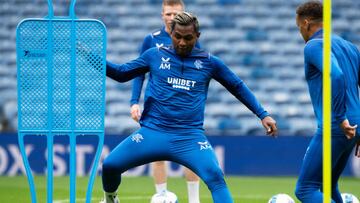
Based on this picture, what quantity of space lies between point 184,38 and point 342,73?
1.46 meters

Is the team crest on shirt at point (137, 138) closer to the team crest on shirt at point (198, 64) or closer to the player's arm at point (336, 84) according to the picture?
the team crest on shirt at point (198, 64)

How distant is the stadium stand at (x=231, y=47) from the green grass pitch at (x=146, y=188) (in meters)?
2.30

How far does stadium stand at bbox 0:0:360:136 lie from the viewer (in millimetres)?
17094

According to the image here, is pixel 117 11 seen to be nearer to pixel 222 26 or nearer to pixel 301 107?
pixel 222 26

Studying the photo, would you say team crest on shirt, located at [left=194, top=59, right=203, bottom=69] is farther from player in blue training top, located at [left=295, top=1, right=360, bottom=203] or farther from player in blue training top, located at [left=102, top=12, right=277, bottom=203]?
player in blue training top, located at [left=295, top=1, right=360, bottom=203]

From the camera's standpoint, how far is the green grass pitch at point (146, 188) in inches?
445

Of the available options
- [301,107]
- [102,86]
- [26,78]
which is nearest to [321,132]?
[102,86]

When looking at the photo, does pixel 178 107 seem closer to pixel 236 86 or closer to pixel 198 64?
pixel 198 64

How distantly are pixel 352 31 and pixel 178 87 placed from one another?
38.9ft

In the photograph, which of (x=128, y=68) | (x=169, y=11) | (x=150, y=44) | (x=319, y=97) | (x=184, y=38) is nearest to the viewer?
(x=319, y=97)

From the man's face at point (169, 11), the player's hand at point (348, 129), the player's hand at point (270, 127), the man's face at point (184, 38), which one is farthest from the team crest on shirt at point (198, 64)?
the man's face at point (169, 11)

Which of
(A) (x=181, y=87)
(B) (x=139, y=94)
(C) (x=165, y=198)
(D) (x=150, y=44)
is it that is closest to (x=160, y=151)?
(A) (x=181, y=87)

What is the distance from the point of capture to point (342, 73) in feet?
23.5

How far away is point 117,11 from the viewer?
19125 mm
